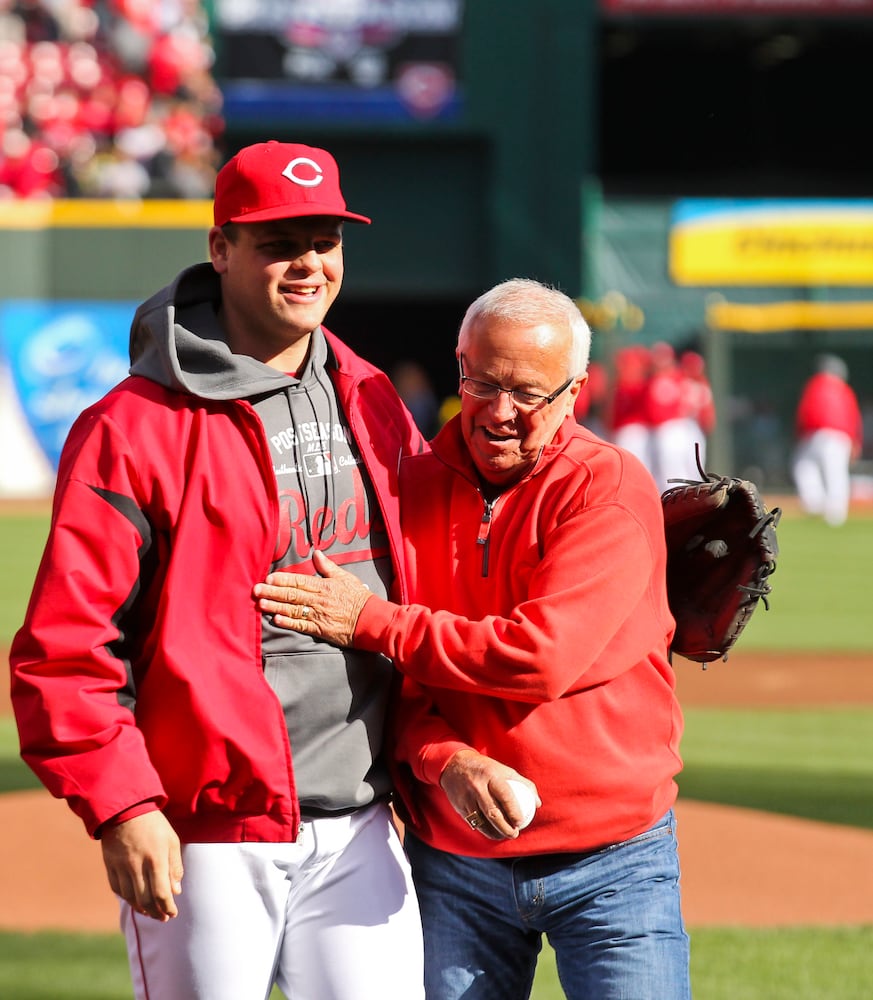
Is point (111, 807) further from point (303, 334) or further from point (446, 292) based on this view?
point (446, 292)

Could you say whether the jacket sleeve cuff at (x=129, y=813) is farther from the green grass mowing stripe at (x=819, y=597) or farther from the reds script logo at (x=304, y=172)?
the green grass mowing stripe at (x=819, y=597)

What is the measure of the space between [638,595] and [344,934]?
0.69 metres

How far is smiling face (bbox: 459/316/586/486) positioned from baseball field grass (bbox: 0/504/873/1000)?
225cm

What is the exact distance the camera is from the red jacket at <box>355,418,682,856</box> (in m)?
2.24

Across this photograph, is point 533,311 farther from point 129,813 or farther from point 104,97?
point 104,97

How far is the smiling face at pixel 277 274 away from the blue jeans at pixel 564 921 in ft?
2.97

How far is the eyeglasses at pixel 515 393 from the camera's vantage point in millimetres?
2326

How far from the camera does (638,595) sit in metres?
2.31

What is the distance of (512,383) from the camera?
7.61 ft

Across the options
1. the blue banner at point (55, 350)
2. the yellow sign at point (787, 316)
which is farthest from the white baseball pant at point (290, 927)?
the yellow sign at point (787, 316)

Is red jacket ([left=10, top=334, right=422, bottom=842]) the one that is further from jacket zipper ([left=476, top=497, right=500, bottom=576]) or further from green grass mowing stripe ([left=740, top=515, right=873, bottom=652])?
green grass mowing stripe ([left=740, top=515, right=873, bottom=652])

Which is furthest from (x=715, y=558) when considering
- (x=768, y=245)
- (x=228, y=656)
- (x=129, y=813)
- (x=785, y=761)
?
(x=768, y=245)

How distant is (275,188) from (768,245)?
2391 centimetres

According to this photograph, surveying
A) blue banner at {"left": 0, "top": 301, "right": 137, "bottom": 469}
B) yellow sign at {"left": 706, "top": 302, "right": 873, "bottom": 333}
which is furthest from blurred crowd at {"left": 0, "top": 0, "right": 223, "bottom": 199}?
yellow sign at {"left": 706, "top": 302, "right": 873, "bottom": 333}
